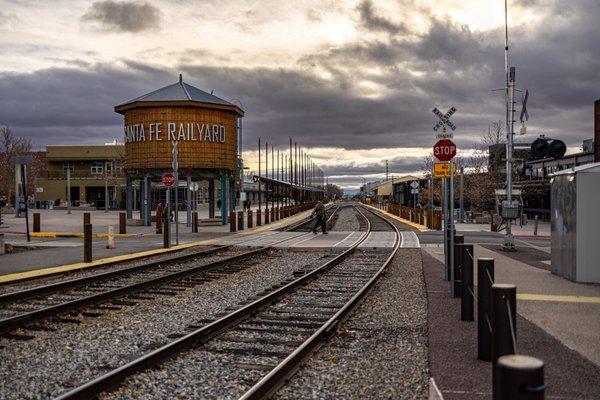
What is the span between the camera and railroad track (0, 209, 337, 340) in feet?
28.3

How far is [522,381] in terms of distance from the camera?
283cm

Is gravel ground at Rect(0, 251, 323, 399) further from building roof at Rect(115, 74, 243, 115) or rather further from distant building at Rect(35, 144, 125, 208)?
distant building at Rect(35, 144, 125, 208)

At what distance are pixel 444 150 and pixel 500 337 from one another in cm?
737

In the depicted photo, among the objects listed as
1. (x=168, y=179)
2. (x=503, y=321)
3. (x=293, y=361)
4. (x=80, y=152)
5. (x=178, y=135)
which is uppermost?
(x=80, y=152)

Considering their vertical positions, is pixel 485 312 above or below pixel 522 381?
below

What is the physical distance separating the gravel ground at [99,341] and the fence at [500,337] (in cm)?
361

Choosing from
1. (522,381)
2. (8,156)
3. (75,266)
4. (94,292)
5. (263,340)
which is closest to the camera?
(522,381)

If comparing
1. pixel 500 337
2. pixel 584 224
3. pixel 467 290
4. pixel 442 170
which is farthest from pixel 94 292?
pixel 584 224

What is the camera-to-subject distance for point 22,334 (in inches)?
312

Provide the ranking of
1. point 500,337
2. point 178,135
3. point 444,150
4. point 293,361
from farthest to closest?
point 178,135 → point 444,150 → point 293,361 → point 500,337

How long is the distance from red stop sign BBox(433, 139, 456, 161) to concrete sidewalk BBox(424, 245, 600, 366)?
109 inches

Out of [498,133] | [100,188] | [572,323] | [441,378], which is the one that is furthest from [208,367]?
[100,188]

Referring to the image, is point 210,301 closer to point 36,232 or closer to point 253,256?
point 253,256

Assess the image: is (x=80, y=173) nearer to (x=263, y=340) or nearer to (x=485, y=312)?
(x=263, y=340)
